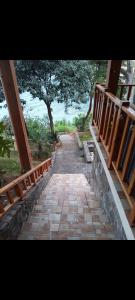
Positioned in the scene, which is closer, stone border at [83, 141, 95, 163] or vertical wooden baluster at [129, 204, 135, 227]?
vertical wooden baluster at [129, 204, 135, 227]

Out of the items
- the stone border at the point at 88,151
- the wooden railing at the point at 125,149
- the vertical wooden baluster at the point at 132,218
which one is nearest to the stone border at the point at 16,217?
the wooden railing at the point at 125,149

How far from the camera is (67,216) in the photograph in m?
3.96

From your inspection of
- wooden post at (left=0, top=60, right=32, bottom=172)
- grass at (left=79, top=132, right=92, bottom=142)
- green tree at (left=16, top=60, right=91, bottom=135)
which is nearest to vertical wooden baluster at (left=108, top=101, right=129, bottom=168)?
wooden post at (left=0, top=60, right=32, bottom=172)

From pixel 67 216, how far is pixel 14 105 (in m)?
2.32

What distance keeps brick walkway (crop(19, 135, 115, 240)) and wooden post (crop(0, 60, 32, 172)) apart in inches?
39.6

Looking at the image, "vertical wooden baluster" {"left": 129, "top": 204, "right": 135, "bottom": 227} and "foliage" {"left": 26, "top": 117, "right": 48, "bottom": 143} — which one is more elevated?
"vertical wooden baluster" {"left": 129, "top": 204, "right": 135, "bottom": 227}

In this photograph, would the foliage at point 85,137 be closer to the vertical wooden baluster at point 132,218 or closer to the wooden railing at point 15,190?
the wooden railing at point 15,190

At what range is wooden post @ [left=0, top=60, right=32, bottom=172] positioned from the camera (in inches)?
136

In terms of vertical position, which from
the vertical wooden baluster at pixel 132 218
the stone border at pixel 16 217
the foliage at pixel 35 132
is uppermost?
the vertical wooden baluster at pixel 132 218

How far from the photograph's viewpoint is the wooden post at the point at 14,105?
136 inches

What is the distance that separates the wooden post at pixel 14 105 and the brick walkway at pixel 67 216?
3.30ft

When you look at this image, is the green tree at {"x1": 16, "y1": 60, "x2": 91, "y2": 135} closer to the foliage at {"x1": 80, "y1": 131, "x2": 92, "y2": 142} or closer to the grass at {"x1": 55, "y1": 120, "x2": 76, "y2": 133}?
the foliage at {"x1": 80, "y1": 131, "x2": 92, "y2": 142}

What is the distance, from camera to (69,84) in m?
7.83
